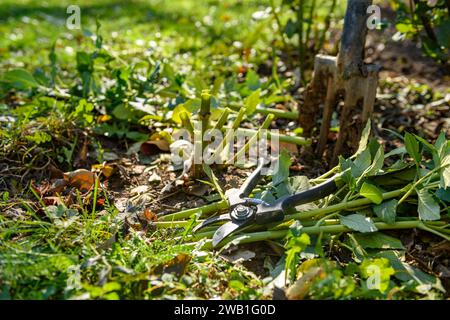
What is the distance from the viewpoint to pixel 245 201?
6.49 ft

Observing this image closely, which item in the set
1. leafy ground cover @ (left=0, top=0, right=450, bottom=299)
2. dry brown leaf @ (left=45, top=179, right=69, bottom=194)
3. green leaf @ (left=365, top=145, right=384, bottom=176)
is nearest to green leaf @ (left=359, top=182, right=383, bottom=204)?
leafy ground cover @ (left=0, top=0, right=450, bottom=299)

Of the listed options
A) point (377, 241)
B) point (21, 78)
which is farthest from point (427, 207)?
point (21, 78)

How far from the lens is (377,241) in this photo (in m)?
1.96

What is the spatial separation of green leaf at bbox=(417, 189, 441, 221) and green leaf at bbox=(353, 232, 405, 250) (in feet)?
0.39

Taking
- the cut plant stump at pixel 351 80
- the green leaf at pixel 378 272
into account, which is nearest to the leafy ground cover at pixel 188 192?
the green leaf at pixel 378 272

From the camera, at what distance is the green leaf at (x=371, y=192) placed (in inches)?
77.3

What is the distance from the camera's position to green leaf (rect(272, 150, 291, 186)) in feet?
7.12

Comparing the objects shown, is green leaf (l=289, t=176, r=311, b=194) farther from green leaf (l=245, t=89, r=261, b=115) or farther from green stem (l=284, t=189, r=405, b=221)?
green leaf (l=245, t=89, r=261, b=115)

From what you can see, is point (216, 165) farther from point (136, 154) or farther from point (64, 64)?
point (64, 64)

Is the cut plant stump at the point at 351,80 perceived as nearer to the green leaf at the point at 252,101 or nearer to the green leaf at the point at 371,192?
the green leaf at the point at 252,101

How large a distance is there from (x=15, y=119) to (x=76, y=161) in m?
0.46

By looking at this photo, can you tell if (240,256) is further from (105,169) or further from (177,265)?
(105,169)

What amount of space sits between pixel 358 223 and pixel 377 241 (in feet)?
0.31
